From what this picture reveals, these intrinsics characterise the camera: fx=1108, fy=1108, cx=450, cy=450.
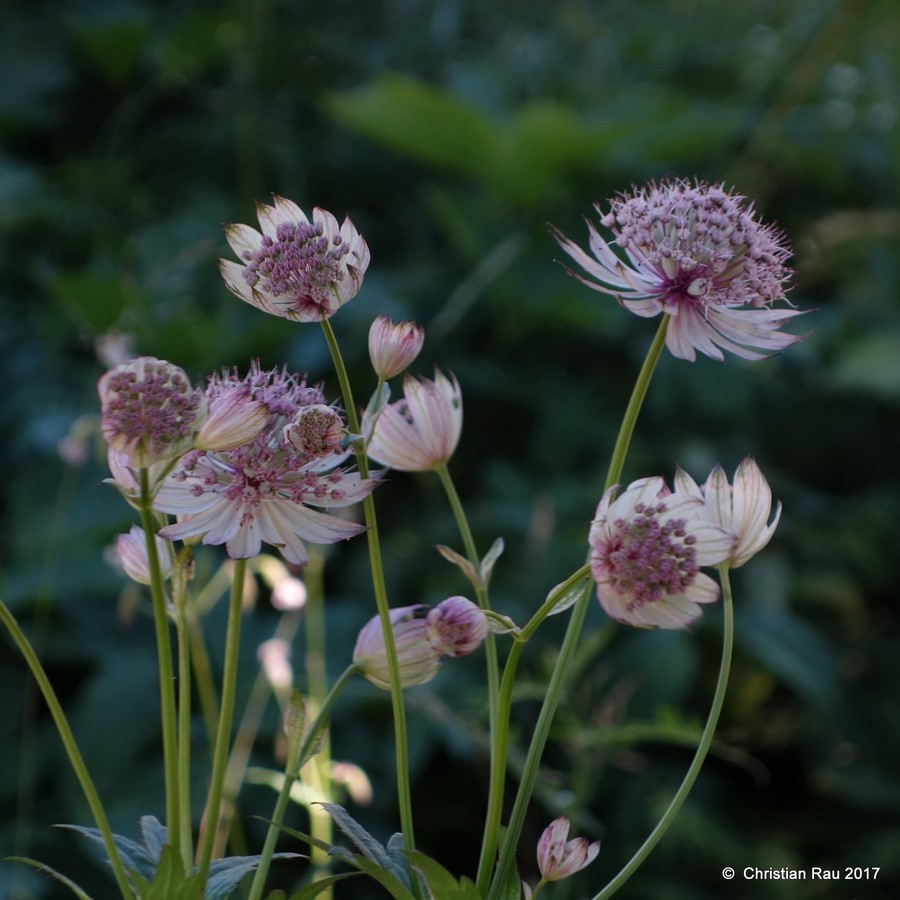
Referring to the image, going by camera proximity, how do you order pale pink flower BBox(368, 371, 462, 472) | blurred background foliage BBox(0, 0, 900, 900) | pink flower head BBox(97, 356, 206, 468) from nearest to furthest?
pink flower head BBox(97, 356, 206, 468) → pale pink flower BBox(368, 371, 462, 472) → blurred background foliage BBox(0, 0, 900, 900)

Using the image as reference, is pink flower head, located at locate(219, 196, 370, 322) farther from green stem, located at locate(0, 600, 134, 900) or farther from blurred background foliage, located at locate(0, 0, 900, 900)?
blurred background foliage, located at locate(0, 0, 900, 900)

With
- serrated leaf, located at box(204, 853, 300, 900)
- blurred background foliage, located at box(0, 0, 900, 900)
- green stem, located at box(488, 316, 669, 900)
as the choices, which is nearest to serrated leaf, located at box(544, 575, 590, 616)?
green stem, located at box(488, 316, 669, 900)

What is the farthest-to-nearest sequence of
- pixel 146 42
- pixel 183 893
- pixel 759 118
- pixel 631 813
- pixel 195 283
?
pixel 759 118 < pixel 146 42 < pixel 195 283 < pixel 631 813 < pixel 183 893

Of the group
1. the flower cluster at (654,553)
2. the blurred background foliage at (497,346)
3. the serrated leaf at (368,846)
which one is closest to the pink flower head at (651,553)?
the flower cluster at (654,553)

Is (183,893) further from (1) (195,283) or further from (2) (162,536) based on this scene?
(1) (195,283)

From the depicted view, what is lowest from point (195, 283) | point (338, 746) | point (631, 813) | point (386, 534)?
point (631, 813)

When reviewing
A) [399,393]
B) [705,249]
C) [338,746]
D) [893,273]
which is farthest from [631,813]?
[893,273]

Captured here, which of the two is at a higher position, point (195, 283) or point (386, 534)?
point (195, 283)

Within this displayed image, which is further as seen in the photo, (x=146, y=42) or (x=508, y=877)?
(x=146, y=42)

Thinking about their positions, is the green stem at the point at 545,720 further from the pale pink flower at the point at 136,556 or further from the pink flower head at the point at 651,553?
the pale pink flower at the point at 136,556
